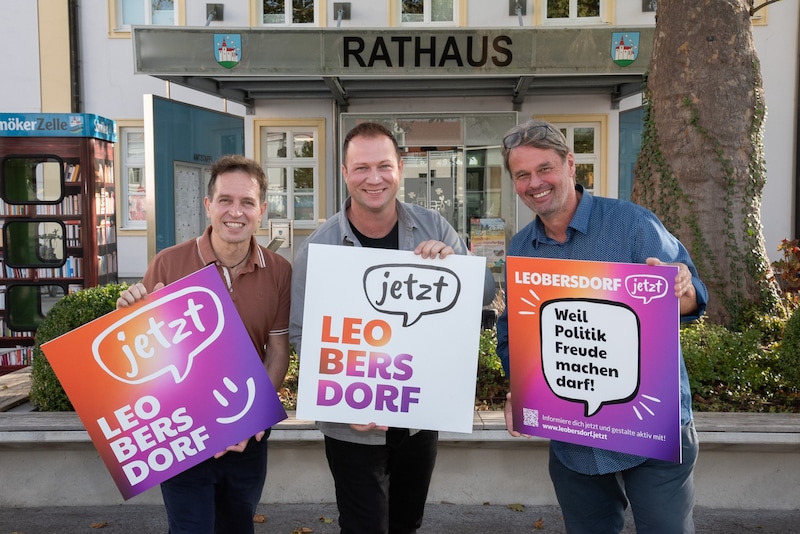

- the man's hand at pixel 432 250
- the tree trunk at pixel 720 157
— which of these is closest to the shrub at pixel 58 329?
the man's hand at pixel 432 250

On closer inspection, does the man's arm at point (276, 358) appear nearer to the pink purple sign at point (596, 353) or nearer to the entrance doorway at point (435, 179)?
the pink purple sign at point (596, 353)

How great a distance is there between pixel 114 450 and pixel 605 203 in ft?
6.57

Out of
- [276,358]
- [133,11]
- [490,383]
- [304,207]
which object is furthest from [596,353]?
[133,11]

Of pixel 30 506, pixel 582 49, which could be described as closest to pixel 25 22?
pixel 582 49

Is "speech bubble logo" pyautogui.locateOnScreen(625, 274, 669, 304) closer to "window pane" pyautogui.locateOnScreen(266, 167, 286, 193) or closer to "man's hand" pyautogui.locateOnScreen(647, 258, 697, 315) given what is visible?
"man's hand" pyautogui.locateOnScreen(647, 258, 697, 315)

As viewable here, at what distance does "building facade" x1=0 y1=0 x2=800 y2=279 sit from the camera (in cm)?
1367

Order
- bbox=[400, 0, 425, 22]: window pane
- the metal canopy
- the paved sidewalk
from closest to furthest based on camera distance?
the paved sidewalk, the metal canopy, bbox=[400, 0, 425, 22]: window pane

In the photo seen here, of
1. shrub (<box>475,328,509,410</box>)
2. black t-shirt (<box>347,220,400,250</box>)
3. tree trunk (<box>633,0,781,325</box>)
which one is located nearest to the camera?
black t-shirt (<box>347,220,400,250</box>)

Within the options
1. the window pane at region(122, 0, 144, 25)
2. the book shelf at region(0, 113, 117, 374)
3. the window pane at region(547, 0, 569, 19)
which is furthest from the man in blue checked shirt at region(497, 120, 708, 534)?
the window pane at region(122, 0, 144, 25)

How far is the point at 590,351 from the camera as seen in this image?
2.40 metres

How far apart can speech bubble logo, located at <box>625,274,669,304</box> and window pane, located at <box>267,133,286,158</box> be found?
13981 millimetres

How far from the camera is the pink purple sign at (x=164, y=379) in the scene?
2.55 m

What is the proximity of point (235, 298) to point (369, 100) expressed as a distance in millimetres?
12695

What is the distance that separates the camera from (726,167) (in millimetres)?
5707
